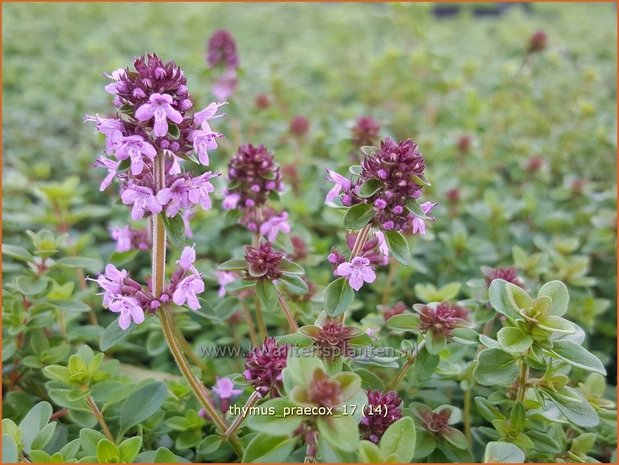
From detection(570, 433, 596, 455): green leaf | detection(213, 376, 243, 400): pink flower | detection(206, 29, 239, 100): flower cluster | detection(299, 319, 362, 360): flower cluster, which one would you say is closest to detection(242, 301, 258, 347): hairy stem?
detection(213, 376, 243, 400): pink flower

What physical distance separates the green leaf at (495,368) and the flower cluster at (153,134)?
0.78m

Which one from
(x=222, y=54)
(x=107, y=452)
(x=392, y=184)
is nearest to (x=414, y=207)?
(x=392, y=184)

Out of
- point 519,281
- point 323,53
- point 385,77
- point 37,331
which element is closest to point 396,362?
point 519,281

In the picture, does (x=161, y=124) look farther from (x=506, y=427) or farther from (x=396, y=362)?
(x=506, y=427)

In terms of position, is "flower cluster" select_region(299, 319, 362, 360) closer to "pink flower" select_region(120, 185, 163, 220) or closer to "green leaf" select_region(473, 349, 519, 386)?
"green leaf" select_region(473, 349, 519, 386)

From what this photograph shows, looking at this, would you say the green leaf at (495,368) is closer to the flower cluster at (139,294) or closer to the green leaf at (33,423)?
the flower cluster at (139,294)

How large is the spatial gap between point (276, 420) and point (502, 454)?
0.52 metres

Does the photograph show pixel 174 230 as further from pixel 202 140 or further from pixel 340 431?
pixel 340 431

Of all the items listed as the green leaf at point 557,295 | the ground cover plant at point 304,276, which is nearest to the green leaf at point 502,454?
the ground cover plant at point 304,276

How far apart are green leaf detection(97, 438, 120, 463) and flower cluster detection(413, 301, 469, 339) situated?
0.84 metres

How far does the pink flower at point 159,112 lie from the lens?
1276 mm

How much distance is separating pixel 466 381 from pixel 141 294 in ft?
3.22

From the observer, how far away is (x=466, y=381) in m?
1.75

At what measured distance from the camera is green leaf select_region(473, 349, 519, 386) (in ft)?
4.73
